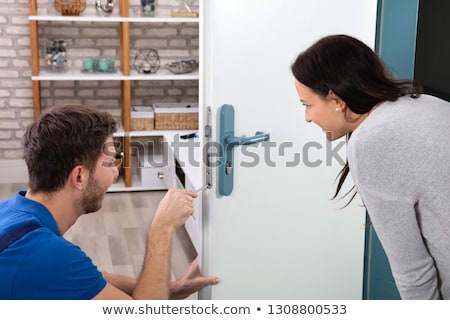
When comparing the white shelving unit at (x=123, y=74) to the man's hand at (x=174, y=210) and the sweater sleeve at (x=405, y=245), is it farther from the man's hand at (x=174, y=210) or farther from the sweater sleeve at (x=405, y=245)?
the sweater sleeve at (x=405, y=245)

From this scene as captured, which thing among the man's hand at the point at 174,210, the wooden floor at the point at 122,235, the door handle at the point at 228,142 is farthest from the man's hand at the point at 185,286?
the wooden floor at the point at 122,235

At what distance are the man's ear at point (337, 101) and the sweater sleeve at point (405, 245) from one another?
0.83 feet

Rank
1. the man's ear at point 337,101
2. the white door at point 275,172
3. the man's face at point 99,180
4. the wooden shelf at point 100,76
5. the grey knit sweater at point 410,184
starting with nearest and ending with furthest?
the grey knit sweater at point 410,184, the man's ear at point 337,101, the man's face at point 99,180, the white door at point 275,172, the wooden shelf at point 100,76

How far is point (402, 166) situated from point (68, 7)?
398 centimetres

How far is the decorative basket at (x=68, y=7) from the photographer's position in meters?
5.07

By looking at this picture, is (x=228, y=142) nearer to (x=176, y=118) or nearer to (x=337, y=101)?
(x=337, y=101)

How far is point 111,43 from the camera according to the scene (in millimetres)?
5531

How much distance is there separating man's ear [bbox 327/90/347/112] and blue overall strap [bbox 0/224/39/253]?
788 mm

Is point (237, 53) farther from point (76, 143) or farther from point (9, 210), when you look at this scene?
point (9, 210)

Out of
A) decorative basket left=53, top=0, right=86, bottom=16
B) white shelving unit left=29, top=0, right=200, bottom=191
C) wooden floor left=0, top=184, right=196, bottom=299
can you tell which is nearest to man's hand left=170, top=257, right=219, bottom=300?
wooden floor left=0, top=184, right=196, bottom=299

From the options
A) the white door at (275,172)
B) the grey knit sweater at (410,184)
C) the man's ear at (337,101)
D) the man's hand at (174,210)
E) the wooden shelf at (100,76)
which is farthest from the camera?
the wooden shelf at (100,76)

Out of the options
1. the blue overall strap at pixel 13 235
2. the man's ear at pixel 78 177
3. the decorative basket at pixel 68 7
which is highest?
the decorative basket at pixel 68 7
